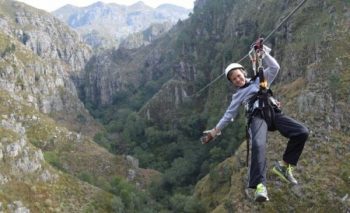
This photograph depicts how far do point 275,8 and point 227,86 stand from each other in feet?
111

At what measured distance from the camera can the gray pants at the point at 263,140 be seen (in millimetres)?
16812

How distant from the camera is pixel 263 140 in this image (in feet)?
56.4

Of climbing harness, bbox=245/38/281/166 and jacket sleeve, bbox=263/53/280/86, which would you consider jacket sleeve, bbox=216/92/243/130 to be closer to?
climbing harness, bbox=245/38/281/166

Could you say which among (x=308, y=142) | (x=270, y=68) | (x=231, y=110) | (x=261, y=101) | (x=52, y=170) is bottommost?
(x=52, y=170)

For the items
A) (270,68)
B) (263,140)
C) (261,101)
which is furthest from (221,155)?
(263,140)

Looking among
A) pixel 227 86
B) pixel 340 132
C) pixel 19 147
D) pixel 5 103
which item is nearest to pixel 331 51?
pixel 340 132

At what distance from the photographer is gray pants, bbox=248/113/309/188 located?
16.8 meters

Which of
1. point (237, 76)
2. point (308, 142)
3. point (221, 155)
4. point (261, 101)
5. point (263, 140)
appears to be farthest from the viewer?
point (221, 155)

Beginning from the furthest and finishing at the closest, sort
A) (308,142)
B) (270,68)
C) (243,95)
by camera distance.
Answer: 1. (308,142)
2. (270,68)
3. (243,95)

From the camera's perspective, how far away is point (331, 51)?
100188mm

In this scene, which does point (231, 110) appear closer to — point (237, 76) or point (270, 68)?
point (237, 76)

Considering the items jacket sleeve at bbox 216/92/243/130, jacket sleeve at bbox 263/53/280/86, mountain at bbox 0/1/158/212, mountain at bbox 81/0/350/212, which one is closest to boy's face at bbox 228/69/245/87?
jacket sleeve at bbox 216/92/243/130

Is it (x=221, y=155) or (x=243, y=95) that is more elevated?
(x=243, y=95)

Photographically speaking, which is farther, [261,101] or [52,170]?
[52,170]
